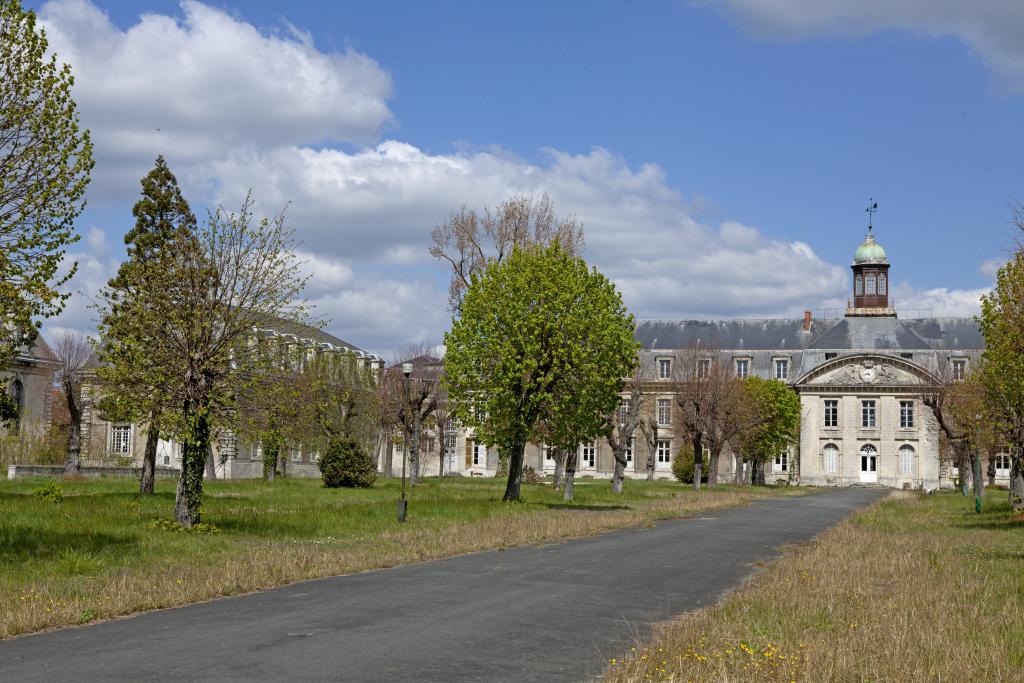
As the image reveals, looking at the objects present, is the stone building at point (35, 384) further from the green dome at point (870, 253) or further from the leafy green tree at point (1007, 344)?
the green dome at point (870, 253)

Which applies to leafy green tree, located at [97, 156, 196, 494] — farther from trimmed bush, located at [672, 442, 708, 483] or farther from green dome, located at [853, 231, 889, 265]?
green dome, located at [853, 231, 889, 265]

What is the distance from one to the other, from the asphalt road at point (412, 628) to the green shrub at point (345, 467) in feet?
88.4

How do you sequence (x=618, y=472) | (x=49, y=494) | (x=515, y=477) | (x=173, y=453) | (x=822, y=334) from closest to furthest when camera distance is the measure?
1. (x=49, y=494)
2. (x=515, y=477)
3. (x=618, y=472)
4. (x=173, y=453)
5. (x=822, y=334)

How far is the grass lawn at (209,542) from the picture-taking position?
14344 millimetres

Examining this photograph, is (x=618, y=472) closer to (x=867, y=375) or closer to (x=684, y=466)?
(x=684, y=466)

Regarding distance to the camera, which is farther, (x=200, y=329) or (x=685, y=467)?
(x=685, y=467)

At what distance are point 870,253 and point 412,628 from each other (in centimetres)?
10031

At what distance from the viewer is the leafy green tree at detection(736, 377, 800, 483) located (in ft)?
257

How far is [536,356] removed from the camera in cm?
3888

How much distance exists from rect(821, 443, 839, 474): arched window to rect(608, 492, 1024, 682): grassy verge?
246 ft

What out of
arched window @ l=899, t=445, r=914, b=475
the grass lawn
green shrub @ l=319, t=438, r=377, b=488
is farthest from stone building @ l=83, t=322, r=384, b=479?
arched window @ l=899, t=445, r=914, b=475

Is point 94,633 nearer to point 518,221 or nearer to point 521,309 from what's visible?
point 521,309

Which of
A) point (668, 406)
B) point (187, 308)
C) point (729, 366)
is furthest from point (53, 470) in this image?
point (668, 406)

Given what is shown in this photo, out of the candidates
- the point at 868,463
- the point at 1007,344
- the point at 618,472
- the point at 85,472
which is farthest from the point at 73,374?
the point at 868,463
